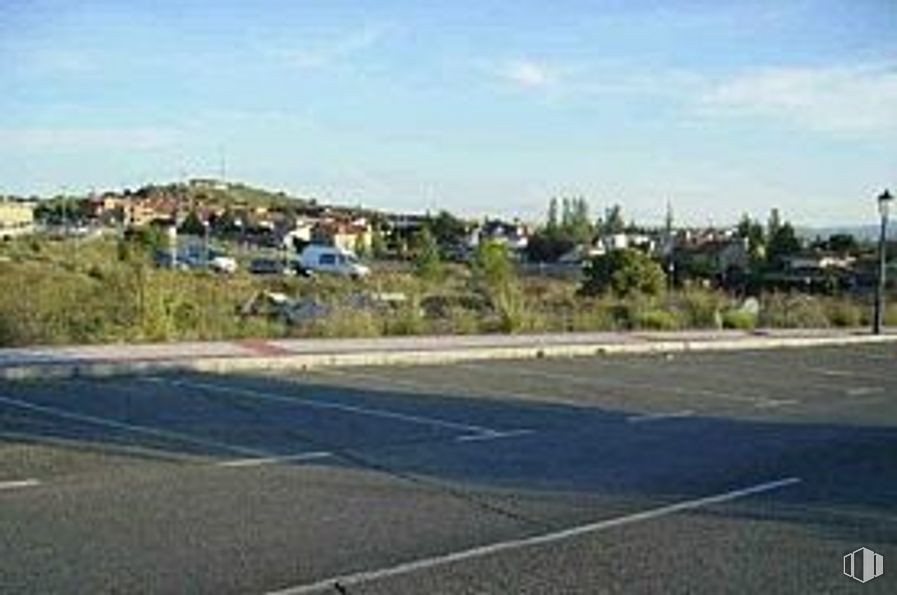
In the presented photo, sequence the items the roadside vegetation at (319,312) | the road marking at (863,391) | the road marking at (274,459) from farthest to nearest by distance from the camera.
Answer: the roadside vegetation at (319,312) → the road marking at (863,391) → the road marking at (274,459)

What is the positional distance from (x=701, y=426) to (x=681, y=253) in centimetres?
9584

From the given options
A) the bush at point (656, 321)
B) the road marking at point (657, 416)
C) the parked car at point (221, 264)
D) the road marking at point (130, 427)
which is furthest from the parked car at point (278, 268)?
the road marking at point (130, 427)

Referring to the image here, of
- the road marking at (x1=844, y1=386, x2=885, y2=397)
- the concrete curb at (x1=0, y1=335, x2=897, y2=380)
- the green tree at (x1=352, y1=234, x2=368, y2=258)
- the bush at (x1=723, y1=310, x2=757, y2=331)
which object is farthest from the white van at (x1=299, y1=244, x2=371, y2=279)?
the road marking at (x1=844, y1=386, x2=885, y2=397)

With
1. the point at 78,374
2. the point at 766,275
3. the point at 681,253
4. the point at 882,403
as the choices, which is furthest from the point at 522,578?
the point at 681,253

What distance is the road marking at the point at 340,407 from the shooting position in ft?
43.4

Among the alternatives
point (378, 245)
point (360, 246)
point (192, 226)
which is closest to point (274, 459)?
point (360, 246)

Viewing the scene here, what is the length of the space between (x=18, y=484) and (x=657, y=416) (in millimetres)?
7887

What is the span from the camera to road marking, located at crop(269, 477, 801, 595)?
6883mm

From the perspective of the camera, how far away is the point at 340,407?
1426 cm

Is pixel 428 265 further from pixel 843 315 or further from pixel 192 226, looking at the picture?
pixel 192 226

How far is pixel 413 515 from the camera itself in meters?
8.66

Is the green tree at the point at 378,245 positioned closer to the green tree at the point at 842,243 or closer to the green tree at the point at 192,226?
the green tree at the point at 192,226

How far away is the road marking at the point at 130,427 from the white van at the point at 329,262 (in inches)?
1944

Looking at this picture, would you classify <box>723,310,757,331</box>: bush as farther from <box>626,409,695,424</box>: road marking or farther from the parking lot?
<box>626,409,695,424</box>: road marking
